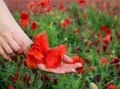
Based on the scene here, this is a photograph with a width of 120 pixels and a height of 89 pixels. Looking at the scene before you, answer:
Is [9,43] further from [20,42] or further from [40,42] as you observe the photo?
[40,42]

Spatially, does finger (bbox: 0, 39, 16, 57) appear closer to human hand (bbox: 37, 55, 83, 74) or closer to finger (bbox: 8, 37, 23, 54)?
finger (bbox: 8, 37, 23, 54)

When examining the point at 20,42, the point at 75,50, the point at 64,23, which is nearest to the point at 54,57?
the point at 20,42

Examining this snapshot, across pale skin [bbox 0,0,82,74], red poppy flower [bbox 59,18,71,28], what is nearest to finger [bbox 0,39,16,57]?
pale skin [bbox 0,0,82,74]

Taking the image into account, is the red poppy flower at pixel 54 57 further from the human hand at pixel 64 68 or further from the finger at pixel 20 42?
the finger at pixel 20 42

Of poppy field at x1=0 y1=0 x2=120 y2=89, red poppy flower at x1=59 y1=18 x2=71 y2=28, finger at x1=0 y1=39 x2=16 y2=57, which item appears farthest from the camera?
red poppy flower at x1=59 y1=18 x2=71 y2=28

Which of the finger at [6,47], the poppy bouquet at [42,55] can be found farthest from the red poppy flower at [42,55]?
the finger at [6,47]

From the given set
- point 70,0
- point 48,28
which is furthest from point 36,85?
point 70,0

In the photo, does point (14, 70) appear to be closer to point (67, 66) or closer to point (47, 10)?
point (67, 66)

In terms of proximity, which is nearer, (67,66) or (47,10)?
(67,66)
